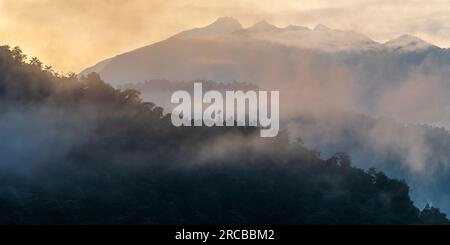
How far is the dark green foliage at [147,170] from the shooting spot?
74375mm

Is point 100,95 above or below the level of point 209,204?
above

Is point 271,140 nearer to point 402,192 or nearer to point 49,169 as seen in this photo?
point 402,192

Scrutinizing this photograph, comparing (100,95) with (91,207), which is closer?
(91,207)

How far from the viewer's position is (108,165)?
80.6 meters

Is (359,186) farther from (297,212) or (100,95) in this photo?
(100,95)

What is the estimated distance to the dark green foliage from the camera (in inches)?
2928

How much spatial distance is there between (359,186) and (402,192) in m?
4.80

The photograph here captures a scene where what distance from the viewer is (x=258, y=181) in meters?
88.4

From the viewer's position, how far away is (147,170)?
273 ft

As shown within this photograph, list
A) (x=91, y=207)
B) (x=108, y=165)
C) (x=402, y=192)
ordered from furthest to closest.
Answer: (x=402, y=192) → (x=108, y=165) → (x=91, y=207)
